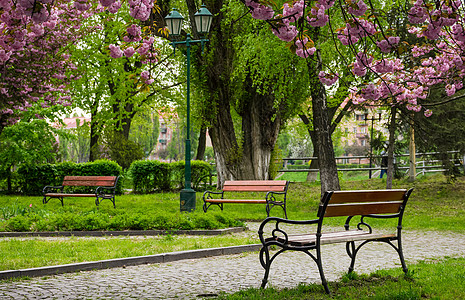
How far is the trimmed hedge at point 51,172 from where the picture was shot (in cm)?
2089

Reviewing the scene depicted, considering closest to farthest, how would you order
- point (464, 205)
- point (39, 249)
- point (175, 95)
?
point (39, 249), point (464, 205), point (175, 95)

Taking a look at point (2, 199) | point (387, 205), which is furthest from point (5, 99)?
point (387, 205)

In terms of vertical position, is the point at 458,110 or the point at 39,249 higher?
the point at 458,110

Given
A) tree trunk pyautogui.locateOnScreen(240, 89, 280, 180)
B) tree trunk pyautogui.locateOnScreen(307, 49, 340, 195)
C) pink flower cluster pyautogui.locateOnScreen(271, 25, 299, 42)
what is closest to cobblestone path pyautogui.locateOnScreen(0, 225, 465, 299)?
pink flower cluster pyautogui.locateOnScreen(271, 25, 299, 42)

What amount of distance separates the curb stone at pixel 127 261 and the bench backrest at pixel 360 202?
8.87 ft

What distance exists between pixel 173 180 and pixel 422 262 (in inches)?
624

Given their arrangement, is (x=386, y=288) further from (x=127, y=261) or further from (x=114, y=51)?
(x=114, y=51)

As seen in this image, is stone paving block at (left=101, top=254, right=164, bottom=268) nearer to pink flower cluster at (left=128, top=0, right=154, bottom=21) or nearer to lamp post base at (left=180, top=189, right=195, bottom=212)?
pink flower cluster at (left=128, top=0, right=154, bottom=21)

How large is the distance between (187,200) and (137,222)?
3240 mm

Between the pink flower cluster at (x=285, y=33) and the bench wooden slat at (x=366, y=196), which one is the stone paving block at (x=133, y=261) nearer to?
the bench wooden slat at (x=366, y=196)

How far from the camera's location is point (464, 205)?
1723 cm

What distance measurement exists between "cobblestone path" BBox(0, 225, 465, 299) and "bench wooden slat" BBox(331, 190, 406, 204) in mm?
976

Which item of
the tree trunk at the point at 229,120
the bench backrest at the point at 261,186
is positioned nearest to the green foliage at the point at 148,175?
the tree trunk at the point at 229,120

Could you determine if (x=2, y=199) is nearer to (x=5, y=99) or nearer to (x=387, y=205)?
(x=5, y=99)
